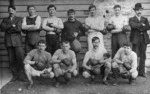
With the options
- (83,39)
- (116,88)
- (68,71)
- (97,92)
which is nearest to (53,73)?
(68,71)

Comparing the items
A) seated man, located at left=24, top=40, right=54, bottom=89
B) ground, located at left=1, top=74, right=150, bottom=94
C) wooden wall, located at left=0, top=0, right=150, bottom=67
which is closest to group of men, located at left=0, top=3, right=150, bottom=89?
seated man, located at left=24, top=40, right=54, bottom=89

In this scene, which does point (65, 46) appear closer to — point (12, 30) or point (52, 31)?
point (52, 31)

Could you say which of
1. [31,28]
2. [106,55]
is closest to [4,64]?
[31,28]

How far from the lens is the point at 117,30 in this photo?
7.11 m

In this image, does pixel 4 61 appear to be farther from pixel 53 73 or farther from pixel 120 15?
pixel 120 15

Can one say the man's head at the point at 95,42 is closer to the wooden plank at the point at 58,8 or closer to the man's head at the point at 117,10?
the man's head at the point at 117,10

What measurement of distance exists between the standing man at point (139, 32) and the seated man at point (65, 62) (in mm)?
1755

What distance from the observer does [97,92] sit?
638cm

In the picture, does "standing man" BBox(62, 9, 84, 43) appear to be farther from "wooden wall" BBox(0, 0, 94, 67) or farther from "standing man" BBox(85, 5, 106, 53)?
"wooden wall" BBox(0, 0, 94, 67)

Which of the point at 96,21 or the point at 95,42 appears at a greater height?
the point at 96,21

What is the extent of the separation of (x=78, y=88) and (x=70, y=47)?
3.80ft

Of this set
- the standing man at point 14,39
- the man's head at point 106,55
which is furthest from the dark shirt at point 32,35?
the man's head at point 106,55

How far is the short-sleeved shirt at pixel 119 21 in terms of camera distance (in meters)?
7.19

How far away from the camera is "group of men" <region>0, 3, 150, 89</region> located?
22.1 ft
